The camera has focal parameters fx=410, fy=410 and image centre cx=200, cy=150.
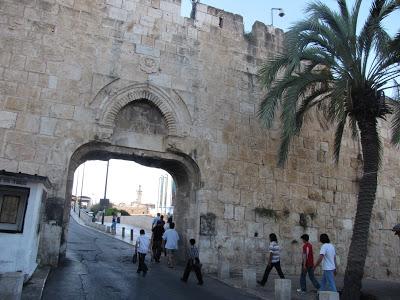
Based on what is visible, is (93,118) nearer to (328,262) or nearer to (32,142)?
(32,142)

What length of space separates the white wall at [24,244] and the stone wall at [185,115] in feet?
7.78

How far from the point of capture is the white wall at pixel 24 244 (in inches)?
301

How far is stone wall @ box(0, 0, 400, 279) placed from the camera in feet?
35.8

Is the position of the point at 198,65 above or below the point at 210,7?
below

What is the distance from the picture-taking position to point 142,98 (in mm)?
12086

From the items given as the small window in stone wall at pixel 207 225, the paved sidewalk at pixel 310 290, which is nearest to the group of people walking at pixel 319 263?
the paved sidewalk at pixel 310 290

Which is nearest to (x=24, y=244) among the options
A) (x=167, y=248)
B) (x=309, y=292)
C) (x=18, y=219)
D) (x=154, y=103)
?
(x=18, y=219)

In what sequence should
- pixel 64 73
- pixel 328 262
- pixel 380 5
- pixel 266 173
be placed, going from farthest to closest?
1. pixel 266 173
2. pixel 64 73
3. pixel 380 5
4. pixel 328 262

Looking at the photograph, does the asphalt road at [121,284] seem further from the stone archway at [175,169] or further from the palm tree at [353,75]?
the palm tree at [353,75]

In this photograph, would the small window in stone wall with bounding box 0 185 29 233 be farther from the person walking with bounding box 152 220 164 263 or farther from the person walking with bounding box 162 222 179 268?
the person walking with bounding box 152 220 164 263

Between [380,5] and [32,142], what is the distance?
9202 mm

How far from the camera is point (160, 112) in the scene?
12438 mm

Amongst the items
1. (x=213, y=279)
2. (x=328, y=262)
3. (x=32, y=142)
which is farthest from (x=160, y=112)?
(x=328, y=262)

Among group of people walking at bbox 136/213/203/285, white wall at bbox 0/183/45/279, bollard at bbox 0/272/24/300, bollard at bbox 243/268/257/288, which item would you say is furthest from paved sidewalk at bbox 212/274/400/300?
bollard at bbox 0/272/24/300
